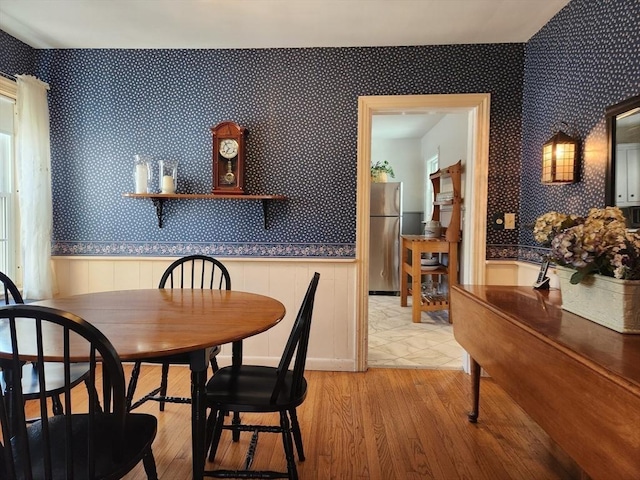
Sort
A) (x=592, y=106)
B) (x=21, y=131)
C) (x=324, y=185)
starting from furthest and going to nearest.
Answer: (x=324, y=185), (x=21, y=131), (x=592, y=106)

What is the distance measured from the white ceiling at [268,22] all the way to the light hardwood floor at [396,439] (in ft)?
7.87

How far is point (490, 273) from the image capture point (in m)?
2.89

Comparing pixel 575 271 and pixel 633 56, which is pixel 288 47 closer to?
pixel 633 56

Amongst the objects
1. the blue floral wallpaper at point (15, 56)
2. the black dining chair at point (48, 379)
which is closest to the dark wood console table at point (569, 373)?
the black dining chair at point (48, 379)

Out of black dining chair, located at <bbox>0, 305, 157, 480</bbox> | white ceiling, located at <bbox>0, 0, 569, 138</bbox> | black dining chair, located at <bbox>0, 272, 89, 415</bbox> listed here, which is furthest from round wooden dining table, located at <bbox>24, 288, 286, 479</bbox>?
white ceiling, located at <bbox>0, 0, 569, 138</bbox>

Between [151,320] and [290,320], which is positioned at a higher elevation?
[151,320]

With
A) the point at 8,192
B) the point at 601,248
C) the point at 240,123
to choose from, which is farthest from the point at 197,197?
the point at 601,248

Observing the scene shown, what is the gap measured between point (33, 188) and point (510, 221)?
3.41 meters

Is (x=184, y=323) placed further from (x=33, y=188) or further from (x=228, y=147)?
(x=33, y=188)

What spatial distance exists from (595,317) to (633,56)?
120cm

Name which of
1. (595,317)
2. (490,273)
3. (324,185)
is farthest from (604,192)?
(324,185)

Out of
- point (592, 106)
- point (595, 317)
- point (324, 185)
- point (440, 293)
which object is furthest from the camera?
point (440, 293)

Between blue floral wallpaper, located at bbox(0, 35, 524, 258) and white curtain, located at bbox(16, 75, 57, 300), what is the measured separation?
0.19 meters

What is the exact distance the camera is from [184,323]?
5.07 ft
